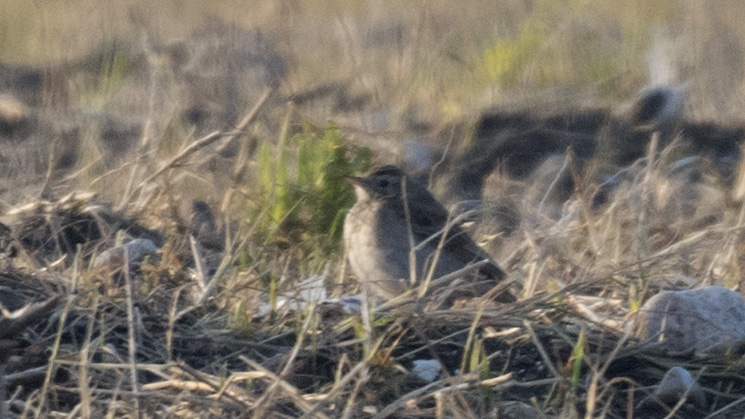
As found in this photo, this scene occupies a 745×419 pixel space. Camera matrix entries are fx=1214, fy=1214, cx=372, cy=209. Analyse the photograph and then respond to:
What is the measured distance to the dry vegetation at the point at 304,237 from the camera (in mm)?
3562

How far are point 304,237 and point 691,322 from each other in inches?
84.1

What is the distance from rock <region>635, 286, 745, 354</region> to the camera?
412 centimetres

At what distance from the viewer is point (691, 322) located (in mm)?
4145

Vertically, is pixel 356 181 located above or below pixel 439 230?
above

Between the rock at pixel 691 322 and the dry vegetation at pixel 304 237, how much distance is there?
0.27ft

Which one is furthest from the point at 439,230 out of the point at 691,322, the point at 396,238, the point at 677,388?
the point at 677,388

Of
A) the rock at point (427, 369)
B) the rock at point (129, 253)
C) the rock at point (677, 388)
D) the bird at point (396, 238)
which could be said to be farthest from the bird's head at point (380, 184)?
the rock at point (677, 388)

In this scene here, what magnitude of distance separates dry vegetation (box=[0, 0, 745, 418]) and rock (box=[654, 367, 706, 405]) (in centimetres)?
4

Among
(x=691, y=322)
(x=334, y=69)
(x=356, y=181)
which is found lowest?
(x=334, y=69)

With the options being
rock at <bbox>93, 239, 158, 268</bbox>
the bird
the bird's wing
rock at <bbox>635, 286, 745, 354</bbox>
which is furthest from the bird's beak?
rock at <bbox>635, 286, 745, 354</bbox>

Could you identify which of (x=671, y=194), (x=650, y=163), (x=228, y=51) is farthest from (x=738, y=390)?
(x=228, y=51)

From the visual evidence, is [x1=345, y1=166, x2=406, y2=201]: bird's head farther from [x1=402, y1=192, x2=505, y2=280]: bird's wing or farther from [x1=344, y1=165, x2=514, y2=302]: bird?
[x1=402, y1=192, x2=505, y2=280]: bird's wing

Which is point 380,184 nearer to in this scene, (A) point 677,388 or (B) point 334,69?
(A) point 677,388

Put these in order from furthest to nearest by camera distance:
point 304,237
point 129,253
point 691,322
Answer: point 304,237
point 129,253
point 691,322
